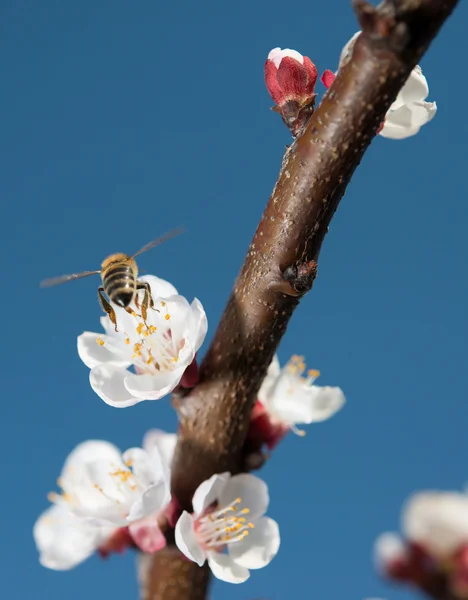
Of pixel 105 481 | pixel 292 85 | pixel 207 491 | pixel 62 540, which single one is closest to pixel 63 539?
pixel 62 540

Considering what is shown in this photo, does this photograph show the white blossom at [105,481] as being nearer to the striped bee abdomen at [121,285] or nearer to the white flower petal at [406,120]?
the striped bee abdomen at [121,285]

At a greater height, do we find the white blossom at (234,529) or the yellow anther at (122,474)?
the yellow anther at (122,474)

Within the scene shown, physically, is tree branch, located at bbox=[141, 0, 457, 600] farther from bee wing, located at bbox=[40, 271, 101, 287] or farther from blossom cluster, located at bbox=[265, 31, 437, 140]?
bee wing, located at bbox=[40, 271, 101, 287]

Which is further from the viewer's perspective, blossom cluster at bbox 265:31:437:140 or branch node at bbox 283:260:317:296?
blossom cluster at bbox 265:31:437:140

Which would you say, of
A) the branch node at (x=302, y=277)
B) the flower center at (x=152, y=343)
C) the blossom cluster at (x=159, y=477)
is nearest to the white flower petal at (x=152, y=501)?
the blossom cluster at (x=159, y=477)

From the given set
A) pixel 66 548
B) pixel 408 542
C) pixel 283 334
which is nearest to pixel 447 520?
pixel 408 542

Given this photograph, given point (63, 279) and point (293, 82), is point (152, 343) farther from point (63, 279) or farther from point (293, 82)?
point (293, 82)

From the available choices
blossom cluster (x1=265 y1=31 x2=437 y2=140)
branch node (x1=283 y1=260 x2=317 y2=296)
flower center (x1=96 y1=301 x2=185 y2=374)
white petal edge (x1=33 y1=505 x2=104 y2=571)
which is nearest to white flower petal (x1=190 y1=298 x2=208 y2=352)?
flower center (x1=96 y1=301 x2=185 y2=374)
